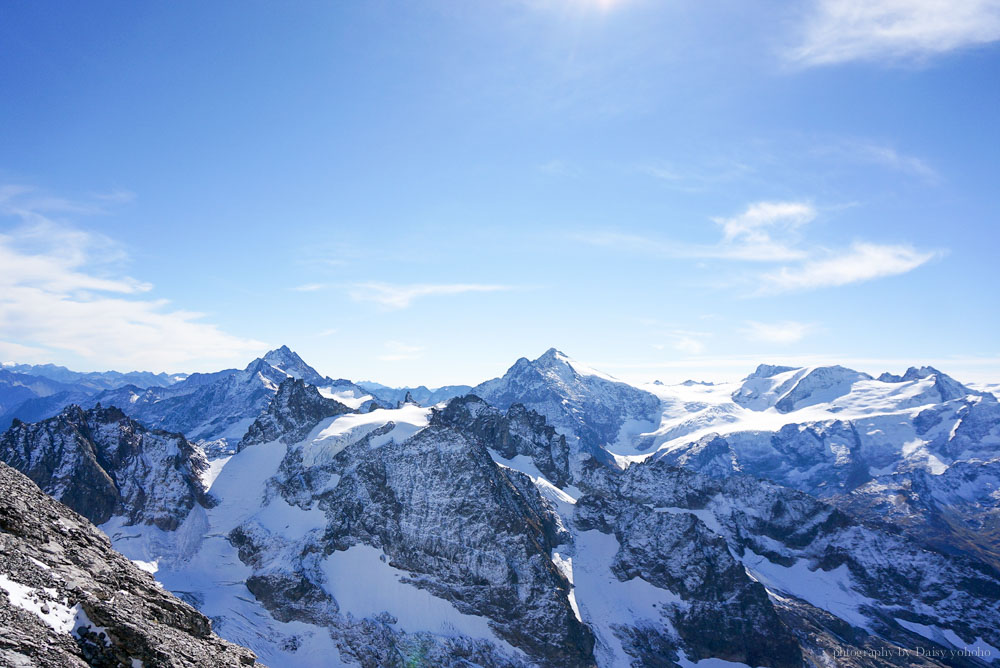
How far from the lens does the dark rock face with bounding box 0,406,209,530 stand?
145875mm

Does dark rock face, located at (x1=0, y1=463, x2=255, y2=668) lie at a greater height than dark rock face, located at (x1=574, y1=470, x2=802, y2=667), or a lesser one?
greater

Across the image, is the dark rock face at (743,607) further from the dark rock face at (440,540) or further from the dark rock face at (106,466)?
the dark rock face at (106,466)

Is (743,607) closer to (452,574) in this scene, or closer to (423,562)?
(452,574)

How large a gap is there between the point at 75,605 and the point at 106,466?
6400 inches

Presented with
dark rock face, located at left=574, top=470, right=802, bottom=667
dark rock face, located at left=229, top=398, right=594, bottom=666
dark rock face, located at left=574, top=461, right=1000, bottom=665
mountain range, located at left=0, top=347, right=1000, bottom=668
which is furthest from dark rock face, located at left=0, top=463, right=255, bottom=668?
dark rock face, located at left=574, top=461, right=1000, bottom=665

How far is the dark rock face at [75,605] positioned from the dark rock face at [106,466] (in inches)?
5396

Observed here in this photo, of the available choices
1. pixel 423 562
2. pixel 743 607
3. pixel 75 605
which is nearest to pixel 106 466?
pixel 423 562

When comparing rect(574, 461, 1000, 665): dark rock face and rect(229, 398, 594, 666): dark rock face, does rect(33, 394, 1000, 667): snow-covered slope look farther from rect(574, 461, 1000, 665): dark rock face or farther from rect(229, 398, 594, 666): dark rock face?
rect(574, 461, 1000, 665): dark rock face

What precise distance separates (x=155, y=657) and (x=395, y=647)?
103677 millimetres

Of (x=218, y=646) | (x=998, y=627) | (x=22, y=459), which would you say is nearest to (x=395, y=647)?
(x=218, y=646)

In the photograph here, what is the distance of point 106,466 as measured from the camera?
522 ft

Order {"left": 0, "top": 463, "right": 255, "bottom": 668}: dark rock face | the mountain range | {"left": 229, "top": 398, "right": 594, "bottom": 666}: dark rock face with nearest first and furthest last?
{"left": 0, "top": 463, "right": 255, "bottom": 668}: dark rock face < the mountain range < {"left": 229, "top": 398, "right": 594, "bottom": 666}: dark rock face

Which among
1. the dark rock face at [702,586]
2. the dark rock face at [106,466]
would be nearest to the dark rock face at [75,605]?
the dark rock face at [106,466]

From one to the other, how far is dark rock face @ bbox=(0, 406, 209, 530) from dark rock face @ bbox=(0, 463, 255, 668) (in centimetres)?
13705
